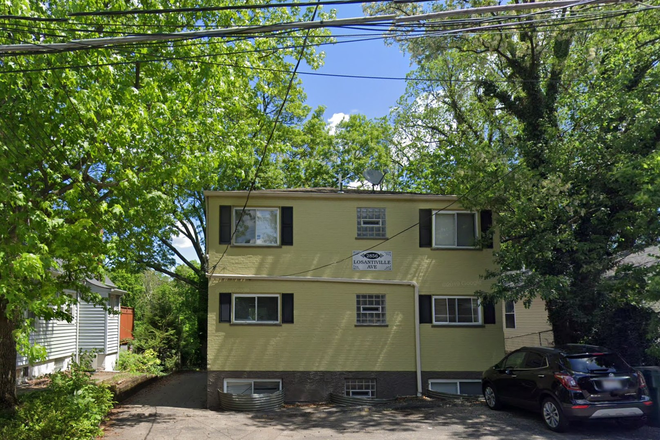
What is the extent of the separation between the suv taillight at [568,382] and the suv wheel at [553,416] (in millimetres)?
453

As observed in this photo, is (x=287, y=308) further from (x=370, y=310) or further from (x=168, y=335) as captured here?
(x=168, y=335)

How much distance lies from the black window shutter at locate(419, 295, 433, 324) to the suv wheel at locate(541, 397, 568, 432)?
629cm

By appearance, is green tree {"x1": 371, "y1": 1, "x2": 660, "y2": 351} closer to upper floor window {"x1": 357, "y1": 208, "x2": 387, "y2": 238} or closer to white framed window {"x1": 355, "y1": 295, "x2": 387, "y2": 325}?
upper floor window {"x1": 357, "y1": 208, "x2": 387, "y2": 238}

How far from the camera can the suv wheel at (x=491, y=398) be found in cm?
1298

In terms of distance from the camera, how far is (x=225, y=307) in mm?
16547

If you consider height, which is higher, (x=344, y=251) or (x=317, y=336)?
(x=344, y=251)

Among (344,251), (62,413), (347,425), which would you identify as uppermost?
(344,251)

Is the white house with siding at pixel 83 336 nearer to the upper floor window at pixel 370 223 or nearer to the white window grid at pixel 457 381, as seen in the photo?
the upper floor window at pixel 370 223

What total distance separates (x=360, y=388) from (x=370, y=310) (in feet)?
7.81

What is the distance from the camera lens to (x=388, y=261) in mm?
17281

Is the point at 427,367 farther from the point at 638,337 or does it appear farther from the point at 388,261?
the point at 638,337

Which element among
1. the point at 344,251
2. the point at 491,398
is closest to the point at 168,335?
the point at 344,251

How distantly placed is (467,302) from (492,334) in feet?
4.07

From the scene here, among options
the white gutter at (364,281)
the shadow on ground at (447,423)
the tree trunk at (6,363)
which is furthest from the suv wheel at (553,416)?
the tree trunk at (6,363)
